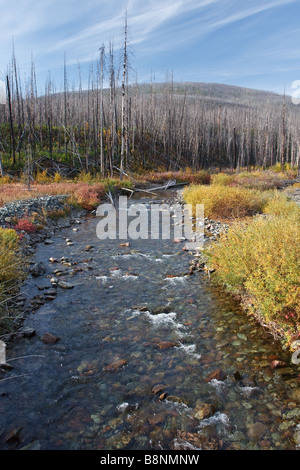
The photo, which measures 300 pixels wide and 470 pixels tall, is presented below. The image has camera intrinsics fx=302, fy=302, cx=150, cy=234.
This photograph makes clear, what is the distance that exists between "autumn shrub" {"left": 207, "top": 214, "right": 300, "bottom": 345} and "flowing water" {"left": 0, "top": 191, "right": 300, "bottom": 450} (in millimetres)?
380

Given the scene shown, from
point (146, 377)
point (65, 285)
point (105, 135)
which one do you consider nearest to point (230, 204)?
point (65, 285)

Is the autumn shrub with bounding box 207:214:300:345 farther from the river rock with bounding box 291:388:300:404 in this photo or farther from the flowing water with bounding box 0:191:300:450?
the river rock with bounding box 291:388:300:404

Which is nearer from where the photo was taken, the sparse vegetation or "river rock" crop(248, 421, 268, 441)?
"river rock" crop(248, 421, 268, 441)

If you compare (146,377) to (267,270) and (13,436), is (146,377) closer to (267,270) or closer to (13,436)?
(13,436)

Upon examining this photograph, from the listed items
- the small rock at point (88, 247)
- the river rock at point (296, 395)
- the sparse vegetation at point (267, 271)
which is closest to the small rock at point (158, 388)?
the river rock at point (296, 395)

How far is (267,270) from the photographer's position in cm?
473

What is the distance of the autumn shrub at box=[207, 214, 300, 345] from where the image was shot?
14.4 feet

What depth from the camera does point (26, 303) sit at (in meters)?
5.88

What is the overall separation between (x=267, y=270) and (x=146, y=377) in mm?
2419

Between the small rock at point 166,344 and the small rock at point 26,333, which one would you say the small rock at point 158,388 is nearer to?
the small rock at point 166,344

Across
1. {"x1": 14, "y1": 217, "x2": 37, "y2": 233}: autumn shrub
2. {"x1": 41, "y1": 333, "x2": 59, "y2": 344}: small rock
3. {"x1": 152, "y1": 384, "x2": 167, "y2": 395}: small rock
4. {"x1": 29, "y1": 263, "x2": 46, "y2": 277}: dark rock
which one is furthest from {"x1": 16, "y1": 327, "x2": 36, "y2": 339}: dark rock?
{"x1": 14, "y1": 217, "x2": 37, "y2": 233}: autumn shrub
